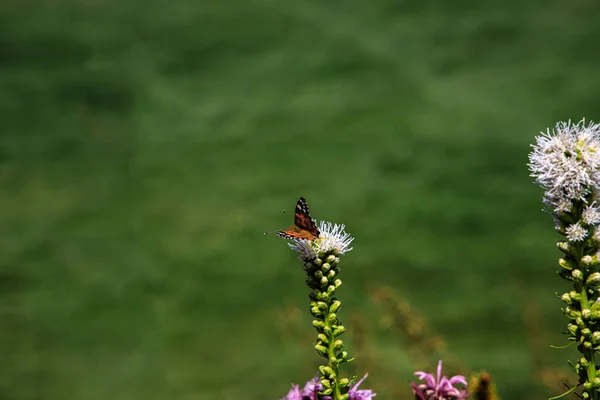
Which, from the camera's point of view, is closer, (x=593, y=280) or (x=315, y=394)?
(x=593, y=280)

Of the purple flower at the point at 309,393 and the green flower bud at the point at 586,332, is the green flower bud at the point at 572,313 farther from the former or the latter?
the purple flower at the point at 309,393

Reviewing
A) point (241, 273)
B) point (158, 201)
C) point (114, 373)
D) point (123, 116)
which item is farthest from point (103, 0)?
point (114, 373)

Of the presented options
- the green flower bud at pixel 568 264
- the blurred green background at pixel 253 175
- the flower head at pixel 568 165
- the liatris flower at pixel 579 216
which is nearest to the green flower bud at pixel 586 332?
the liatris flower at pixel 579 216

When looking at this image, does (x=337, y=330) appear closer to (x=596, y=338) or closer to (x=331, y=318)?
(x=331, y=318)

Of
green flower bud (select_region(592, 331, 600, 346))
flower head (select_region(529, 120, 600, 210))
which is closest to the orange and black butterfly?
flower head (select_region(529, 120, 600, 210))

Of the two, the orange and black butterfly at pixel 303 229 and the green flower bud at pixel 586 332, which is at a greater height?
the orange and black butterfly at pixel 303 229

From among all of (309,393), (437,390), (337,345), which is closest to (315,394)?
(309,393)

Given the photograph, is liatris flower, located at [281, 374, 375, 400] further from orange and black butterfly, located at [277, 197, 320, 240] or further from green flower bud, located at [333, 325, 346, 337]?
orange and black butterfly, located at [277, 197, 320, 240]
